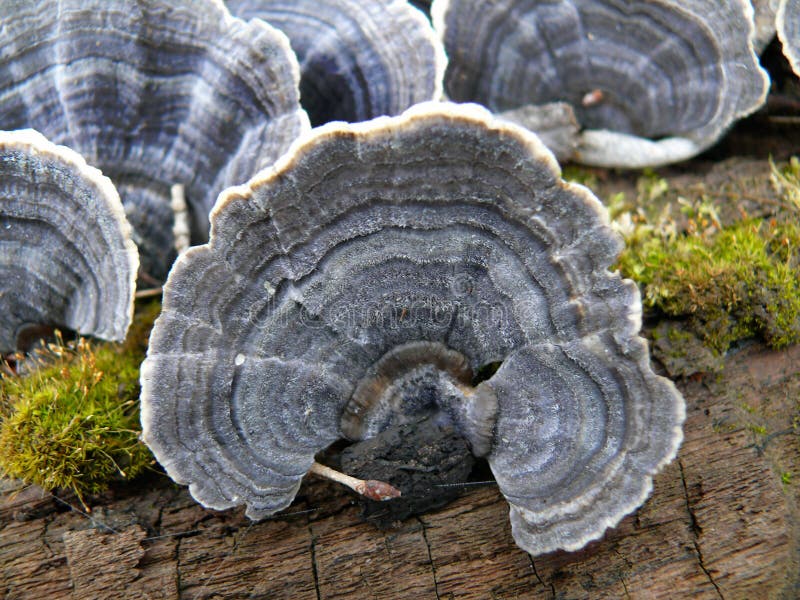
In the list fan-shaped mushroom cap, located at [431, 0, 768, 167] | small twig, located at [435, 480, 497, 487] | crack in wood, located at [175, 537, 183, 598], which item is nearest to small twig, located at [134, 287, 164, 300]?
crack in wood, located at [175, 537, 183, 598]

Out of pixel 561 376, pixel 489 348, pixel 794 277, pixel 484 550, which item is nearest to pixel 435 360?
pixel 489 348

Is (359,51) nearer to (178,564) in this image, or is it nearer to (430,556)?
(430,556)

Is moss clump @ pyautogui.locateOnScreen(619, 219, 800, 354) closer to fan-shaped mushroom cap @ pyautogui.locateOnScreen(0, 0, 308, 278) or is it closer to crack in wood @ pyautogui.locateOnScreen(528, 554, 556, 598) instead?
crack in wood @ pyautogui.locateOnScreen(528, 554, 556, 598)

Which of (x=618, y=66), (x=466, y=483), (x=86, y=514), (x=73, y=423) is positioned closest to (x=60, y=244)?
(x=73, y=423)

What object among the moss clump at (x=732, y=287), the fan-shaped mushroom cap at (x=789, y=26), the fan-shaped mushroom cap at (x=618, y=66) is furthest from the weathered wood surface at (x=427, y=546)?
the fan-shaped mushroom cap at (x=789, y=26)

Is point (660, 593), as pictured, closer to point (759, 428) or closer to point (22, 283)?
point (759, 428)
